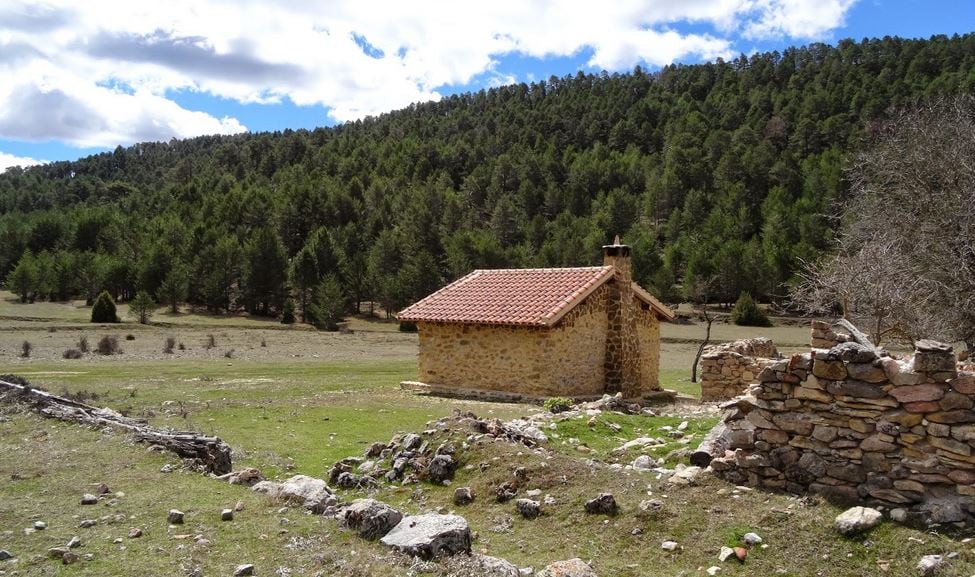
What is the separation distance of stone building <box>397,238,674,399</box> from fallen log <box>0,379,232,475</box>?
34.2ft

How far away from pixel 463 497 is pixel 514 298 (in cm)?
1346

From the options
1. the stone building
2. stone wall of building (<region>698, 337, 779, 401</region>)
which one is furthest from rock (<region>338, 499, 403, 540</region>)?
stone wall of building (<region>698, 337, 779, 401</region>)

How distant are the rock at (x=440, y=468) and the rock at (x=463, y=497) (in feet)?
2.49

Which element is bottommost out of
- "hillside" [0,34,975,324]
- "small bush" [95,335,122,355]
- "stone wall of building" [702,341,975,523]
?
"small bush" [95,335,122,355]

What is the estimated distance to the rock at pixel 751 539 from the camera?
21.6 ft

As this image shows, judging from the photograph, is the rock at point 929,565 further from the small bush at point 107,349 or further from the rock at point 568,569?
the small bush at point 107,349

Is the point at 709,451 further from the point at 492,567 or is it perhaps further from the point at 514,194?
the point at 514,194

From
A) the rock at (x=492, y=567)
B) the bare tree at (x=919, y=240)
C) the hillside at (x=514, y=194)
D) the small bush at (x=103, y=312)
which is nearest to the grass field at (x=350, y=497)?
the rock at (x=492, y=567)

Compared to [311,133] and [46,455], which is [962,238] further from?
[311,133]

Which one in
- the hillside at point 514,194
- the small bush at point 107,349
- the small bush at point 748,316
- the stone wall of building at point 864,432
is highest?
the hillside at point 514,194

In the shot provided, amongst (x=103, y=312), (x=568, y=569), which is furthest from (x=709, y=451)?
(x=103, y=312)

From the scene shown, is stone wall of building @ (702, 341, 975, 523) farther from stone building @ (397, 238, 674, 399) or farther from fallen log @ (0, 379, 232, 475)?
stone building @ (397, 238, 674, 399)

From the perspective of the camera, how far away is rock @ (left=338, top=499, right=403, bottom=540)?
660 centimetres

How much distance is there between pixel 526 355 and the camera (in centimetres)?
2014
